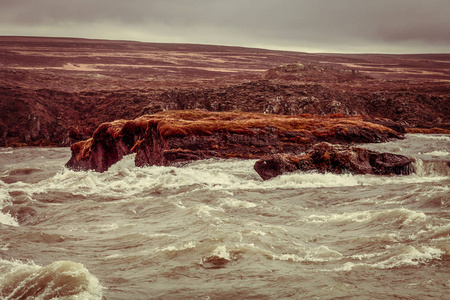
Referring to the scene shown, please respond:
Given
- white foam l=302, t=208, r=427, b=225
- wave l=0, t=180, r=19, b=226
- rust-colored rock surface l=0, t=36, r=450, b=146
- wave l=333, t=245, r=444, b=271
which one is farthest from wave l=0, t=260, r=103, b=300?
rust-colored rock surface l=0, t=36, r=450, b=146

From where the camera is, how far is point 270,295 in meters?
8.03

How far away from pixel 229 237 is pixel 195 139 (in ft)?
50.7

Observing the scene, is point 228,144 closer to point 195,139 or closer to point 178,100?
point 195,139

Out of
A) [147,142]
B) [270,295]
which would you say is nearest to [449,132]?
[147,142]

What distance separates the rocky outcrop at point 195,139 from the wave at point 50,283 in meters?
16.1

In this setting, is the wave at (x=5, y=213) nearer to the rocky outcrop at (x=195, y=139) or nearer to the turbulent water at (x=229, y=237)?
the turbulent water at (x=229, y=237)

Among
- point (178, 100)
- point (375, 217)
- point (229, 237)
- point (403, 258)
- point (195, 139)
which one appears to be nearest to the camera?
point (403, 258)

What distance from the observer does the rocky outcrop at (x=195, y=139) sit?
26.1m

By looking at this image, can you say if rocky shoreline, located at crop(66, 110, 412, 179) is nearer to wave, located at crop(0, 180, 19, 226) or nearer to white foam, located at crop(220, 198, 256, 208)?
white foam, located at crop(220, 198, 256, 208)

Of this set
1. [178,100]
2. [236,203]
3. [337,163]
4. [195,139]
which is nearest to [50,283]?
[236,203]

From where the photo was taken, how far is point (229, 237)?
11.5 m

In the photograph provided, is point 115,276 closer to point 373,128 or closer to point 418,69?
point 373,128

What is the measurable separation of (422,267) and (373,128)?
26.9 metres

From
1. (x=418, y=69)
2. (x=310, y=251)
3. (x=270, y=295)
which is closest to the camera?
(x=270, y=295)
